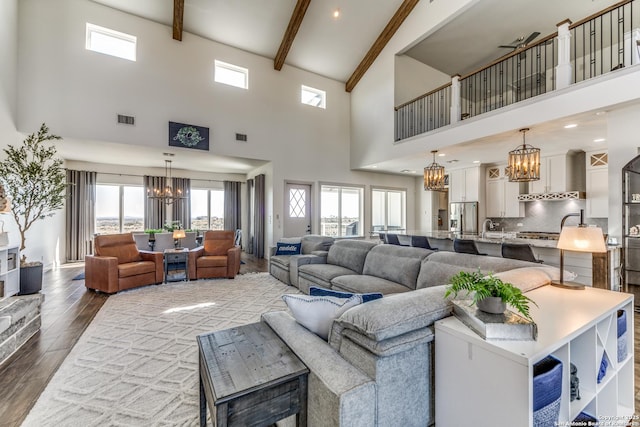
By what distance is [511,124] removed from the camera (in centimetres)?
434

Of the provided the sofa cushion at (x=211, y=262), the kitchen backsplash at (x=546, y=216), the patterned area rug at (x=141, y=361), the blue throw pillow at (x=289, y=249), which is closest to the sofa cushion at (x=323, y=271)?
the patterned area rug at (x=141, y=361)

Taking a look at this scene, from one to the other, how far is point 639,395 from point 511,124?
3.67 m

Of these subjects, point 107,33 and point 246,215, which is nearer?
point 107,33

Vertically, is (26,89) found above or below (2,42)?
below

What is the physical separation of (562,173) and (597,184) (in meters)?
0.59

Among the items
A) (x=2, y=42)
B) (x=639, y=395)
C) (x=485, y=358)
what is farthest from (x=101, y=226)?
(x=639, y=395)

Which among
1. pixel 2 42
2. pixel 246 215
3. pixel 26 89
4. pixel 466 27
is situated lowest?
Answer: pixel 246 215

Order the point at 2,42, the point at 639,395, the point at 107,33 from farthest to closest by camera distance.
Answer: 1. the point at 107,33
2. the point at 2,42
3. the point at 639,395

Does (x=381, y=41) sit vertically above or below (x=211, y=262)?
above

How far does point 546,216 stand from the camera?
20.9ft

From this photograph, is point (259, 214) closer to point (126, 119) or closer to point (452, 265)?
point (126, 119)

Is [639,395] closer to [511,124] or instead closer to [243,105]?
[511,124]

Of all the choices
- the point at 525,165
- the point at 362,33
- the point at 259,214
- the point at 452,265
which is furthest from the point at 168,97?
the point at 525,165

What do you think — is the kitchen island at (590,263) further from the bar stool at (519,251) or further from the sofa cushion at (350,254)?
the sofa cushion at (350,254)
